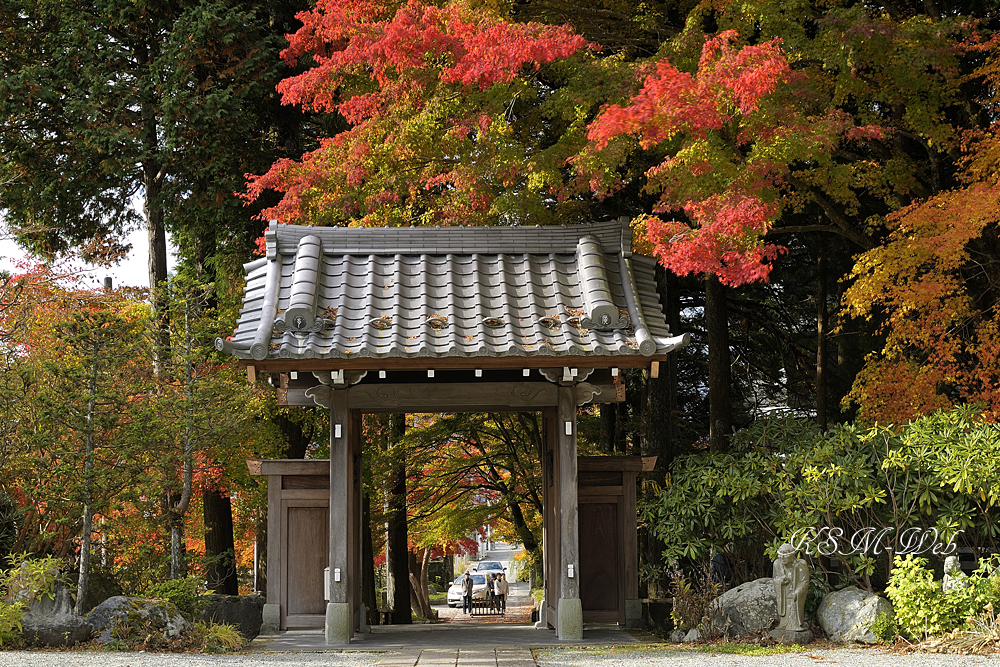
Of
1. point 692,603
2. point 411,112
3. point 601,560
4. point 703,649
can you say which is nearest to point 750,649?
point 703,649

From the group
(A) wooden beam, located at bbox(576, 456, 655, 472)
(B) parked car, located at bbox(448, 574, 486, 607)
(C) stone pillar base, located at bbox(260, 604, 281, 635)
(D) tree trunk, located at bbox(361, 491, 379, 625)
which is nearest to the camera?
(C) stone pillar base, located at bbox(260, 604, 281, 635)

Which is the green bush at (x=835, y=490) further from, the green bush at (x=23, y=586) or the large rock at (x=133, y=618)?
the green bush at (x=23, y=586)

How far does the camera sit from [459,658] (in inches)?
312

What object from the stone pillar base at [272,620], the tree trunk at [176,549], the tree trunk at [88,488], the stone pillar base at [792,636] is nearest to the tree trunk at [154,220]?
the tree trunk at [176,549]

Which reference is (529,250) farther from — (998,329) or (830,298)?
(830,298)

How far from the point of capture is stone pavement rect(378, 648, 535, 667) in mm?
7547

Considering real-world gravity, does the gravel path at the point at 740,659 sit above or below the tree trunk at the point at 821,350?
below

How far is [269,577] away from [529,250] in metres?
4.53

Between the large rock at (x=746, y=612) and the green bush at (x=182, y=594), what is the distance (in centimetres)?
525

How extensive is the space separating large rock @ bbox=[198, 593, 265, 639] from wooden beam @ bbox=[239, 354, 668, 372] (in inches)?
177

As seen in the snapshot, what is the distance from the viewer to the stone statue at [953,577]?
798 centimetres

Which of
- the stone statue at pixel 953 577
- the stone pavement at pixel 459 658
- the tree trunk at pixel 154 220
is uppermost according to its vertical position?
the tree trunk at pixel 154 220

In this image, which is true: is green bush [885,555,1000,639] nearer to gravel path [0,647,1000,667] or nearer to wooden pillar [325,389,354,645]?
gravel path [0,647,1000,667]

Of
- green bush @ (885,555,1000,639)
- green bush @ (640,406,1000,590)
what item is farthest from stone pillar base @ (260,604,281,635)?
green bush @ (885,555,1000,639)
